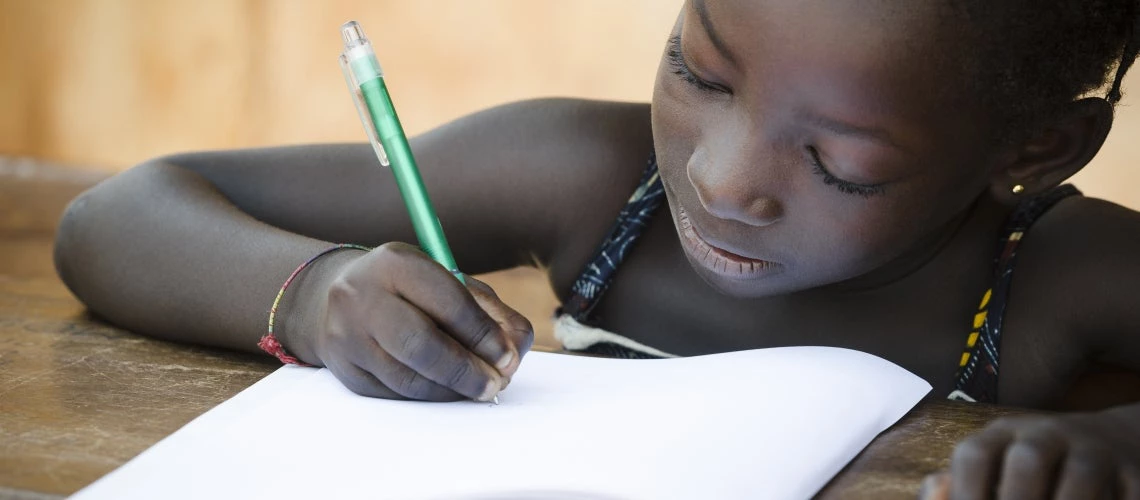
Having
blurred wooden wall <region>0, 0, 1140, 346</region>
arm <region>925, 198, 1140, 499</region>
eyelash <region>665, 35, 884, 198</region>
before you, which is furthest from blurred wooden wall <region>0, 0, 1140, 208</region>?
eyelash <region>665, 35, 884, 198</region>

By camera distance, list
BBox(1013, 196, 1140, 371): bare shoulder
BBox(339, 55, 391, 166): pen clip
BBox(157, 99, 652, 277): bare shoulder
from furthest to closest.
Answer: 1. BBox(157, 99, 652, 277): bare shoulder
2. BBox(1013, 196, 1140, 371): bare shoulder
3. BBox(339, 55, 391, 166): pen clip

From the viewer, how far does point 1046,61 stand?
644 millimetres

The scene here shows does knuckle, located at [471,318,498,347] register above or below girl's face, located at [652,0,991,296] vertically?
below

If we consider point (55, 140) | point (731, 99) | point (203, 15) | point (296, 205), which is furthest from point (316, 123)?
point (731, 99)

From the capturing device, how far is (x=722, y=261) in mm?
703

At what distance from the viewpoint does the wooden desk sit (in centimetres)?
52

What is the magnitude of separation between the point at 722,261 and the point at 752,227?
2.1 inches

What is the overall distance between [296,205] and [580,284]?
0.23 metres

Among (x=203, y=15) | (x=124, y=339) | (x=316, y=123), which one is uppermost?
(x=203, y=15)

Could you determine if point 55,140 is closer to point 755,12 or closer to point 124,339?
point 124,339

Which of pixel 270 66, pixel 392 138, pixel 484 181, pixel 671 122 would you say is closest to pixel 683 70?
pixel 671 122

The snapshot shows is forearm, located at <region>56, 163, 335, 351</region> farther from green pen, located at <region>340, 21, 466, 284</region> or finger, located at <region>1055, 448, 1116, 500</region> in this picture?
finger, located at <region>1055, 448, 1116, 500</region>

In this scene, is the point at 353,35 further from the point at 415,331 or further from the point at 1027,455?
the point at 1027,455

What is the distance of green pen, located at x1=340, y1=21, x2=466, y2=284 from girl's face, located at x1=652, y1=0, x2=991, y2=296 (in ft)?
0.48
